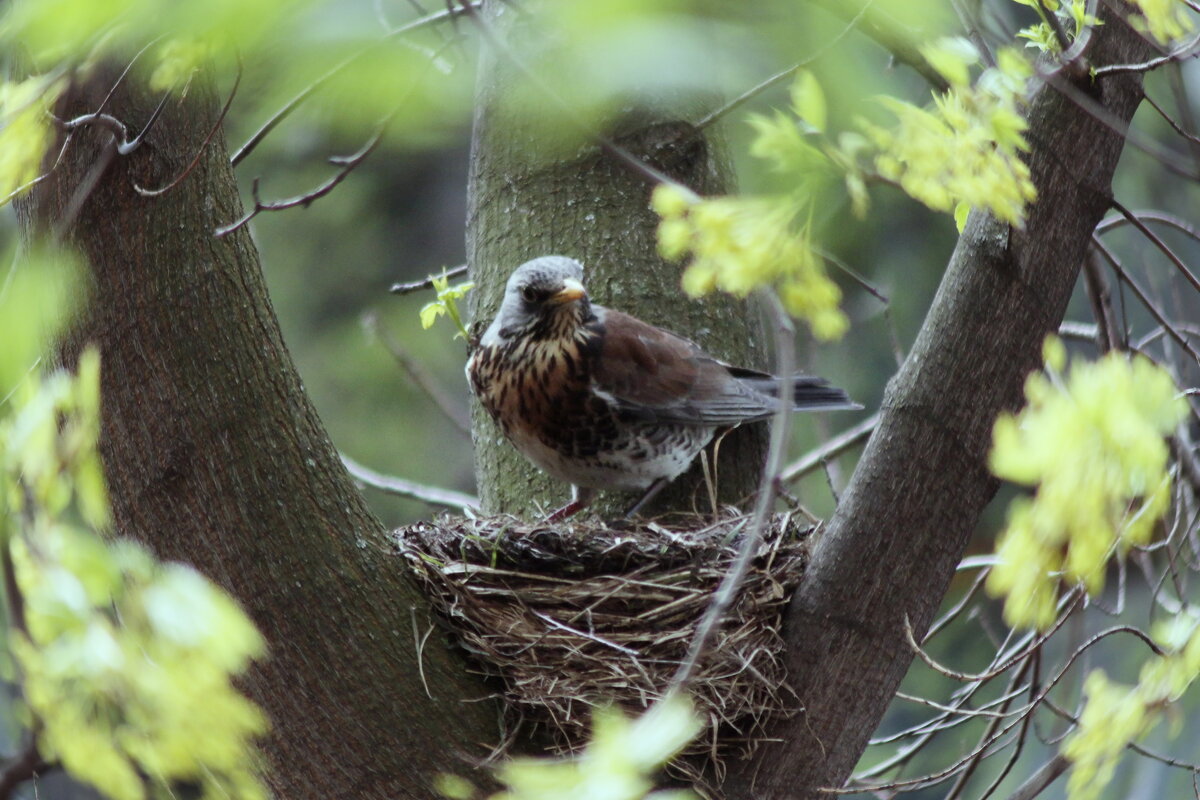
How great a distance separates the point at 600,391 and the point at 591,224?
455mm

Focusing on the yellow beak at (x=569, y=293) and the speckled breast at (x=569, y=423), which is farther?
the speckled breast at (x=569, y=423)

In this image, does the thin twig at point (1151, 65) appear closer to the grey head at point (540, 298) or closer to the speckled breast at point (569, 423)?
the grey head at point (540, 298)

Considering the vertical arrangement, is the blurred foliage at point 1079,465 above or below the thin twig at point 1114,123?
below

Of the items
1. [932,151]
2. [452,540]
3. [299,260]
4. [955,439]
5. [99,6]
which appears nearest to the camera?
[99,6]

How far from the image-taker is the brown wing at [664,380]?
10.1ft

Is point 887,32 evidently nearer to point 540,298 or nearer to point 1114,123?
point 1114,123

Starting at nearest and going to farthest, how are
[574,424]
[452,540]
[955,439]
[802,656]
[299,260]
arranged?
1. [955,439]
2. [802,656]
3. [452,540]
4. [574,424]
5. [299,260]

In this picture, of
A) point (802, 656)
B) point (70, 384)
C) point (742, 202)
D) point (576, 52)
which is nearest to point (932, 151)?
point (742, 202)

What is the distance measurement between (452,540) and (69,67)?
1.44m

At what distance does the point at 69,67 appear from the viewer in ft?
4.73

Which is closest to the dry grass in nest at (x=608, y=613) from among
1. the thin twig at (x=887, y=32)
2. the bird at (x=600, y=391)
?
the bird at (x=600, y=391)

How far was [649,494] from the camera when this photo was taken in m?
3.24

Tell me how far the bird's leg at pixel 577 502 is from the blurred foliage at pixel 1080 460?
1679mm

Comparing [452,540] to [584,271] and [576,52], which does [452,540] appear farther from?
[576,52]
